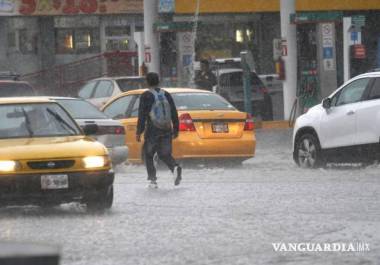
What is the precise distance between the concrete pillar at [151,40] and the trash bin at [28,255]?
2793 cm

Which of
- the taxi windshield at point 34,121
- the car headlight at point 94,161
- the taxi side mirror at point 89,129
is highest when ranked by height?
the taxi windshield at point 34,121

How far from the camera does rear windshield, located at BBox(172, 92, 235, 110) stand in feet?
61.8

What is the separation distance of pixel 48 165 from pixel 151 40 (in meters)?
20.5

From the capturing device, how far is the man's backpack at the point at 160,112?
14.9 m

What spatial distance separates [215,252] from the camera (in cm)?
857

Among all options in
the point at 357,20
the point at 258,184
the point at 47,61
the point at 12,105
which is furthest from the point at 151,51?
the point at 12,105

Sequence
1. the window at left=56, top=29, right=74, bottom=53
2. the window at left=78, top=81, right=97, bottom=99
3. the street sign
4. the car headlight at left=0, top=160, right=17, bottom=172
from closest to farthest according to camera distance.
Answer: the car headlight at left=0, top=160, right=17, bottom=172 < the window at left=78, top=81, right=97, bottom=99 < the street sign < the window at left=56, top=29, right=74, bottom=53

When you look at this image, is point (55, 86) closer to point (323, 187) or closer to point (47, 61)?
point (47, 61)

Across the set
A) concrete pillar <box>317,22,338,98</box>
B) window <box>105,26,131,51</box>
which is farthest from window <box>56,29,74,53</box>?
concrete pillar <box>317,22,338,98</box>

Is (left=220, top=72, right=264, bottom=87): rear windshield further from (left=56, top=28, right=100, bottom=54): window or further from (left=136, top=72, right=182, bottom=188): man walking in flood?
(left=56, top=28, right=100, bottom=54): window

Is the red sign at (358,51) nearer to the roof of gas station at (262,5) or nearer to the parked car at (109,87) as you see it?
the parked car at (109,87)

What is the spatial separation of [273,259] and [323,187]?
6328mm

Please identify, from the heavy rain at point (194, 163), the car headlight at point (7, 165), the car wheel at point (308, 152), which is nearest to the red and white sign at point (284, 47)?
Result: the heavy rain at point (194, 163)

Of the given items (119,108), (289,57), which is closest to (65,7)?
(289,57)
